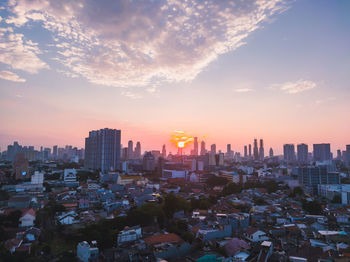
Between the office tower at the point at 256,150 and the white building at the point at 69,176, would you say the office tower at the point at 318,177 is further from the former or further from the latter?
the office tower at the point at 256,150

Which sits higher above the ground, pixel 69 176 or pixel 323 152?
pixel 323 152

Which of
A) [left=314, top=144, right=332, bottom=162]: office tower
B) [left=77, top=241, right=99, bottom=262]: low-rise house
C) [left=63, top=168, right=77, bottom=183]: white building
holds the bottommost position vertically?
[left=77, top=241, right=99, bottom=262]: low-rise house

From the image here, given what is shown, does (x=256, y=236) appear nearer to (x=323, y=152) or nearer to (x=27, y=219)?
(x=27, y=219)

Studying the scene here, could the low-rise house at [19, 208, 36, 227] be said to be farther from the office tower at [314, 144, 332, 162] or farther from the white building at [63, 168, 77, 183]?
the office tower at [314, 144, 332, 162]

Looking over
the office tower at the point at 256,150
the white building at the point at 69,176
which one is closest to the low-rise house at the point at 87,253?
the white building at the point at 69,176

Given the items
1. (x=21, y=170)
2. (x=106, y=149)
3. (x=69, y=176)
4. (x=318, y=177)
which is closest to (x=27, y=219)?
(x=69, y=176)

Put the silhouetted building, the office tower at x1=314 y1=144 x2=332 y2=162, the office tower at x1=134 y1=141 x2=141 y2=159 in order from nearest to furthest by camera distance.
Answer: the silhouetted building → the office tower at x1=314 y1=144 x2=332 y2=162 → the office tower at x1=134 y1=141 x2=141 y2=159

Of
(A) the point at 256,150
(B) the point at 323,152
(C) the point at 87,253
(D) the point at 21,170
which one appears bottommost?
(C) the point at 87,253

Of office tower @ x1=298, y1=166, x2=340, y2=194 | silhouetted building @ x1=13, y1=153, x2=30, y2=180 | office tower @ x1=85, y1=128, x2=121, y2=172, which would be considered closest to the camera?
office tower @ x1=298, y1=166, x2=340, y2=194

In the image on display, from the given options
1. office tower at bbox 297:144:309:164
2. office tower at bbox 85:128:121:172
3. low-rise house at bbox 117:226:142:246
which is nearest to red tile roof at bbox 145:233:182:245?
low-rise house at bbox 117:226:142:246
